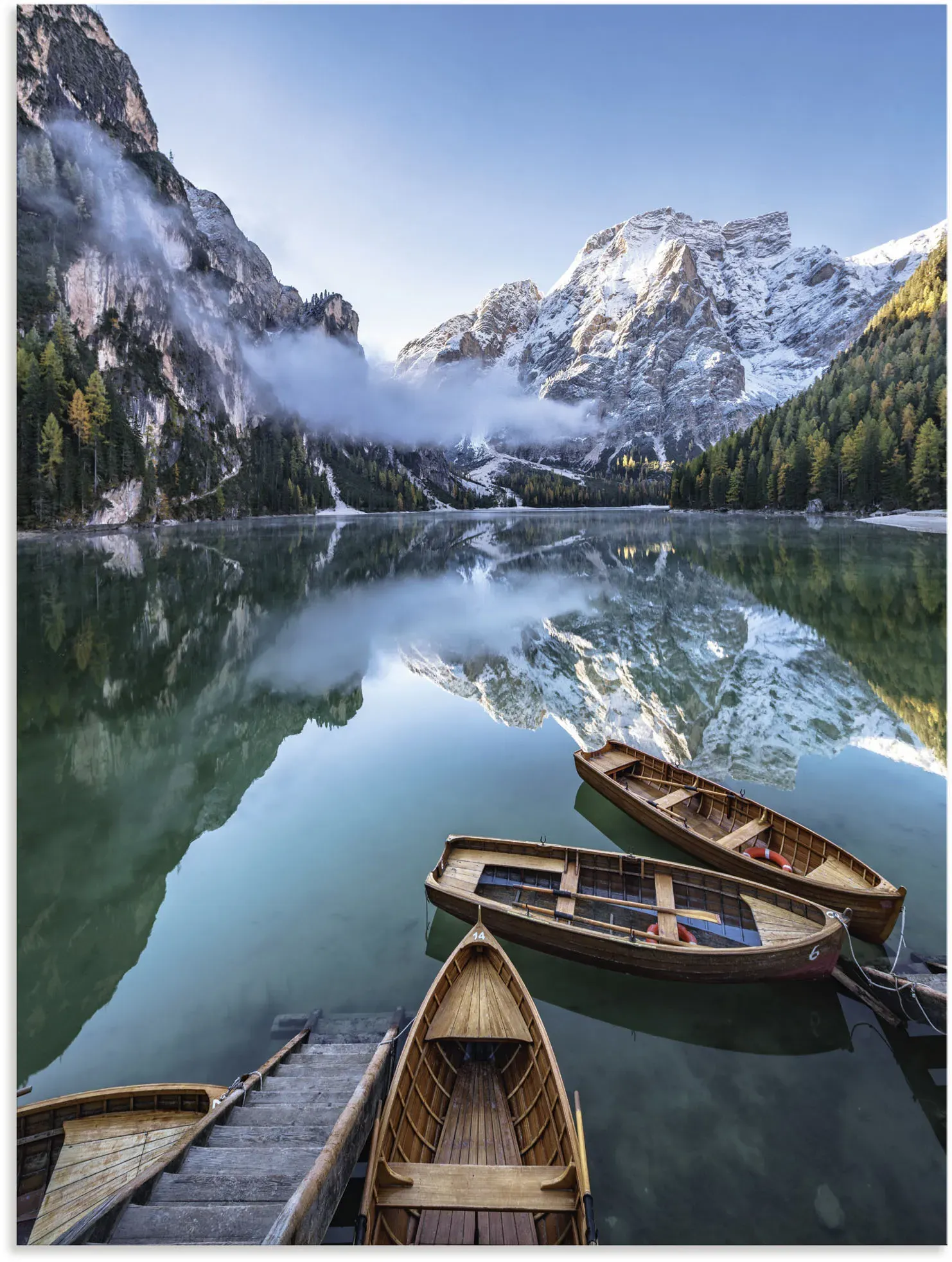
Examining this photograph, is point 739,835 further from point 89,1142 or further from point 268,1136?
point 89,1142

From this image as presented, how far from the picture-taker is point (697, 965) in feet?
29.8

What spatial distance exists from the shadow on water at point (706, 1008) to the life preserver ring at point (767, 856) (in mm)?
2524

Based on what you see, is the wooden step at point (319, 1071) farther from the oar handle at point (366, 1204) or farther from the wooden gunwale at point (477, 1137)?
the oar handle at point (366, 1204)

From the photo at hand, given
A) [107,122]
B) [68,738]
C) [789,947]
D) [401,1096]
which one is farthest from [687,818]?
[107,122]

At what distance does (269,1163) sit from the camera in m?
5.71

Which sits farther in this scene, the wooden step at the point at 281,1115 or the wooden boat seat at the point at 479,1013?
the wooden boat seat at the point at 479,1013

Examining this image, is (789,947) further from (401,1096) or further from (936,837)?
(936,837)

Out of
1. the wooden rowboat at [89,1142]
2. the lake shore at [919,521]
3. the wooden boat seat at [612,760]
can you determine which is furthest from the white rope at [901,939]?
the lake shore at [919,521]

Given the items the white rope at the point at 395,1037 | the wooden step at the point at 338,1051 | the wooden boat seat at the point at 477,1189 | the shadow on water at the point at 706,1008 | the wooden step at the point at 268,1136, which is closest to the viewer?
the wooden boat seat at the point at 477,1189

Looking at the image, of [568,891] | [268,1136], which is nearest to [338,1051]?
[268,1136]

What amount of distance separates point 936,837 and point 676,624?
69.4 ft

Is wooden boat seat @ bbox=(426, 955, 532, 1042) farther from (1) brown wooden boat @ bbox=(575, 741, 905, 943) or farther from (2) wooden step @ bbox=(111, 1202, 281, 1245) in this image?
(1) brown wooden boat @ bbox=(575, 741, 905, 943)

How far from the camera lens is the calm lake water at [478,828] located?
723cm

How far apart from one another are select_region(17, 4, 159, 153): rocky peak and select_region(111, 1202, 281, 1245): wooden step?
182m
